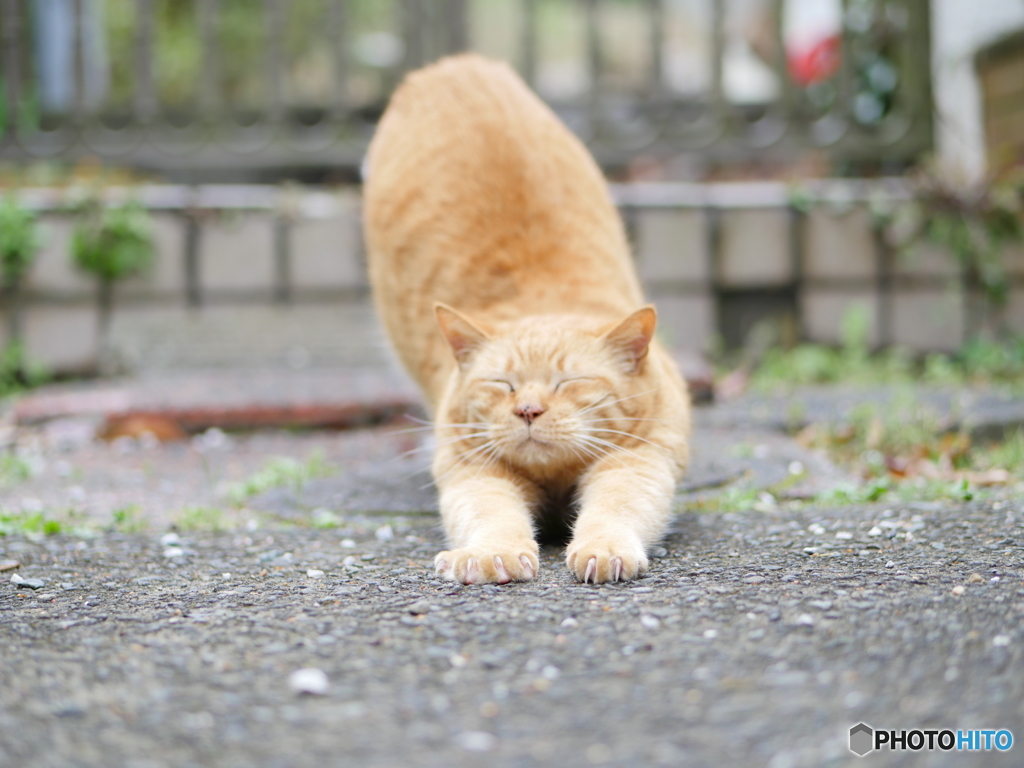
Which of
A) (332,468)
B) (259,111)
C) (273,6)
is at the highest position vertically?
(273,6)

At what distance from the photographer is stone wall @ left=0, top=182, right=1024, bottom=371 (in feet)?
13.9

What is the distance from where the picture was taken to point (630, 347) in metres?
2.17

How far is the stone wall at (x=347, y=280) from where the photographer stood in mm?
4238

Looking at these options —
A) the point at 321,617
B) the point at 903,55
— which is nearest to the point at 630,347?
the point at 321,617

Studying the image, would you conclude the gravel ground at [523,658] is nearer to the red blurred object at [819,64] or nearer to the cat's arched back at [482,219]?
the cat's arched back at [482,219]

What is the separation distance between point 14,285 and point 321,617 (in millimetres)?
3318

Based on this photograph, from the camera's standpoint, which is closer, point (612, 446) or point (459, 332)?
point (612, 446)

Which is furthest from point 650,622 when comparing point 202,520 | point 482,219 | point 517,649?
point 482,219

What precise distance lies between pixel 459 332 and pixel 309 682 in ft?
3.64

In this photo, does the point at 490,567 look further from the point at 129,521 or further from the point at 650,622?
the point at 129,521

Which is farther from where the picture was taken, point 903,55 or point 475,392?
point 903,55

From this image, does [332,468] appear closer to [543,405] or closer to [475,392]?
[475,392]

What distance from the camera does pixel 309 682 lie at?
123 cm

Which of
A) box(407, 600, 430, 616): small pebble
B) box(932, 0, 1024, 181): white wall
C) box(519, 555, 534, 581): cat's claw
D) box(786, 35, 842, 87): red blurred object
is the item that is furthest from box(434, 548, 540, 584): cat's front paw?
box(786, 35, 842, 87): red blurred object
